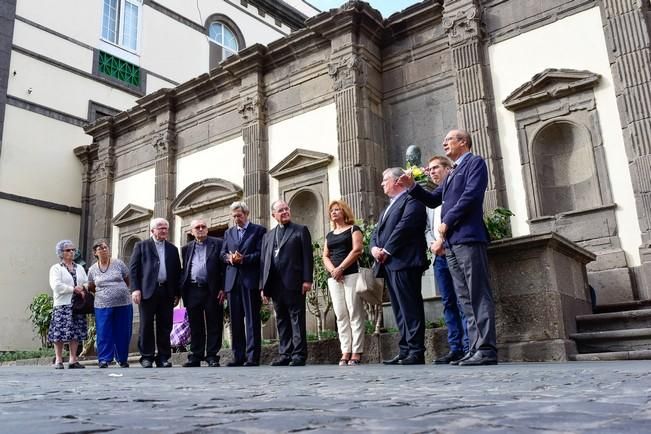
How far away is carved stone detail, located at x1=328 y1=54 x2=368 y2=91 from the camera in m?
12.6

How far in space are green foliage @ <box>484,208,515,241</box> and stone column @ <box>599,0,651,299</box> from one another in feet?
6.40

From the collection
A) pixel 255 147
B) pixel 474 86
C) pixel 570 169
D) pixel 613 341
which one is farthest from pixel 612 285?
pixel 255 147

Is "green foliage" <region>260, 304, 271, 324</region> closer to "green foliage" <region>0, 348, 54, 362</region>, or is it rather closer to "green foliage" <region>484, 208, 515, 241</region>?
"green foliage" <region>484, 208, 515, 241</region>

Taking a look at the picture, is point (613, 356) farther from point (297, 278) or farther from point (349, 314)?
point (297, 278)

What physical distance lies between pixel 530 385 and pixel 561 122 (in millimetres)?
9082

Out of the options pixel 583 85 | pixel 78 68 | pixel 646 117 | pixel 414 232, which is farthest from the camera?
pixel 78 68

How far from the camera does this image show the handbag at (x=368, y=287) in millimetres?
6289

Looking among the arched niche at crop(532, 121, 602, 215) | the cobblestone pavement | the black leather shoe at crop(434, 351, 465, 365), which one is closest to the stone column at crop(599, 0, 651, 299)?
the arched niche at crop(532, 121, 602, 215)

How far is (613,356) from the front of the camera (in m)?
5.22

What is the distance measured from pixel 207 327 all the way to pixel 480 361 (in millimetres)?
3835

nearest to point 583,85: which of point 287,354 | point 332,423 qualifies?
point 287,354

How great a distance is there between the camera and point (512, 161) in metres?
10.9

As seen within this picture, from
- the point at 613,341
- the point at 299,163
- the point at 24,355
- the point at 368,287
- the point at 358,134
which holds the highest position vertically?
the point at 358,134

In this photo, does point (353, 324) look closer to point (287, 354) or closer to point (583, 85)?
point (287, 354)
